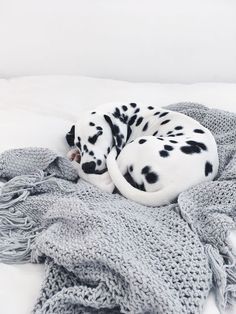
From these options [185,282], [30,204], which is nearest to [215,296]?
[185,282]

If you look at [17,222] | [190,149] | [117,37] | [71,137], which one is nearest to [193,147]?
[190,149]

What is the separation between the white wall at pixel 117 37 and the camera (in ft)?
6.48

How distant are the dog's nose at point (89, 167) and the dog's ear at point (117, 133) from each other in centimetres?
14

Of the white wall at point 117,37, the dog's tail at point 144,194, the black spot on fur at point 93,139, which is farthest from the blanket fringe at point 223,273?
the white wall at point 117,37

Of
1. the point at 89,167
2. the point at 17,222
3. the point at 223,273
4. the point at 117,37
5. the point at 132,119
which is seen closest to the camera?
the point at 223,273

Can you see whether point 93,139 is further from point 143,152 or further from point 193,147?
point 193,147

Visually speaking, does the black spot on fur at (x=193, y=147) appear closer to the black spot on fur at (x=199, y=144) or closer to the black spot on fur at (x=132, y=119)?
the black spot on fur at (x=199, y=144)

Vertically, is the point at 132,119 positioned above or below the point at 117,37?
below

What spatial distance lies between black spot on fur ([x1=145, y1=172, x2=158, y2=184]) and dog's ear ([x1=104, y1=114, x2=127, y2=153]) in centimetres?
24

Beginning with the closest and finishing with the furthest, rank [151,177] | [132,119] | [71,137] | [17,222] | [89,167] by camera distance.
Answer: [17,222] < [151,177] < [89,167] < [71,137] < [132,119]

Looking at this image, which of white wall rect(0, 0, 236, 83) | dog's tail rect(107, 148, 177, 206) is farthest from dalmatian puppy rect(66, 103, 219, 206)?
white wall rect(0, 0, 236, 83)

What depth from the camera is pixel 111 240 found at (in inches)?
38.8

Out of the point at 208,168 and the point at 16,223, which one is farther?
the point at 208,168

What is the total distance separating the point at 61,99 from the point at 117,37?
43 cm
